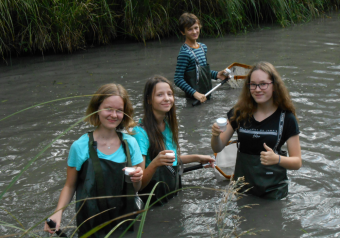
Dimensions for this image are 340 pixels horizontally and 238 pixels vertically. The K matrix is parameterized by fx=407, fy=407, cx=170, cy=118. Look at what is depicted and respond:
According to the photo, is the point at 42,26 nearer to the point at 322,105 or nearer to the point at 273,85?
the point at 322,105

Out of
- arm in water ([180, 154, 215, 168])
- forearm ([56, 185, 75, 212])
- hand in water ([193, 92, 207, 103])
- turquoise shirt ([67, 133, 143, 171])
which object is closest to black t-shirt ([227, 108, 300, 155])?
arm in water ([180, 154, 215, 168])

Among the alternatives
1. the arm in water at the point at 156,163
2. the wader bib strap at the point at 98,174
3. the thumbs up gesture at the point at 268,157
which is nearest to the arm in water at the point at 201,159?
the arm in water at the point at 156,163

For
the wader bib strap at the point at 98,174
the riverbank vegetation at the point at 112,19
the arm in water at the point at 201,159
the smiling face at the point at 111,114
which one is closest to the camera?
the wader bib strap at the point at 98,174

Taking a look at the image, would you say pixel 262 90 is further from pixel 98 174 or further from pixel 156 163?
pixel 98 174

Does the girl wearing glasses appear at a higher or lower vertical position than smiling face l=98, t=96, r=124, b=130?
lower

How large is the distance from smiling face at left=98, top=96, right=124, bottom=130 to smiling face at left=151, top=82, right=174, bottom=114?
47 cm

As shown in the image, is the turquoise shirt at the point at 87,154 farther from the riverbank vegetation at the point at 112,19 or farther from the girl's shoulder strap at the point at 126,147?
the riverbank vegetation at the point at 112,19

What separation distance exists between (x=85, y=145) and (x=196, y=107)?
3.12 metres

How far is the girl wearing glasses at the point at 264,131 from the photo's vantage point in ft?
10.4

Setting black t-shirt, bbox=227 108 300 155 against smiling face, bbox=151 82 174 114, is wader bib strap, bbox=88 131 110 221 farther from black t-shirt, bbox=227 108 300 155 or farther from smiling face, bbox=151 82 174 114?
black t-shirt, bbox=227 108 300 155

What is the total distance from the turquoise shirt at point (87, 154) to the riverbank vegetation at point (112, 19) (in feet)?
20.2

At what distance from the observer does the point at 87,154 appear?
2.84 metres

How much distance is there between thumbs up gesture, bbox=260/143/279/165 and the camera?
2947 millimetres

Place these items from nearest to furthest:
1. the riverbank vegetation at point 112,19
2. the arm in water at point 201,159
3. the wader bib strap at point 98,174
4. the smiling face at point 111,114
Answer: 1. the wader bib strap at point 98,174
2. the smiling face at point 111,114
3. the arm in water at point 201,159
4. the riverbank vegetation at point 112,19
